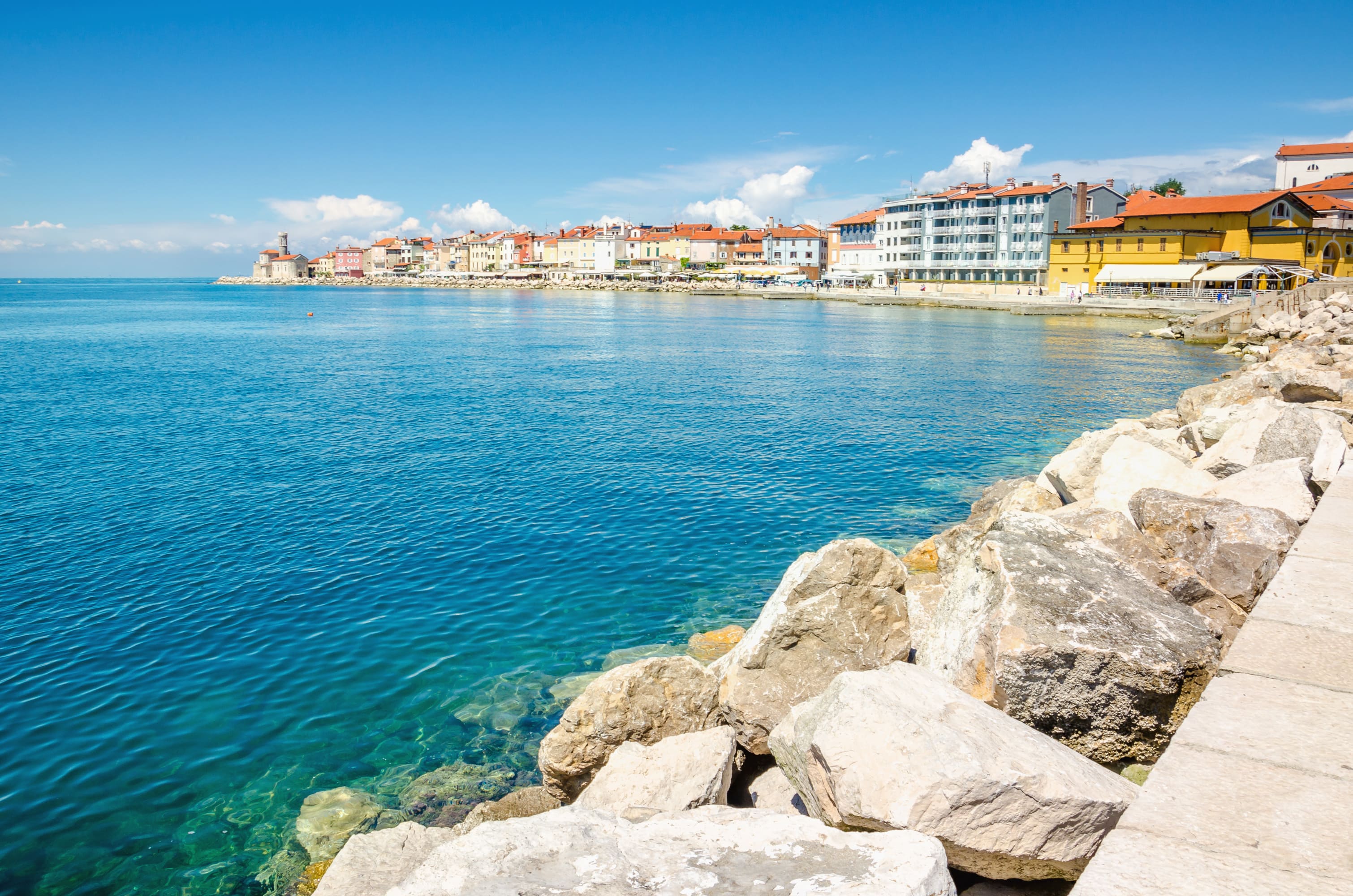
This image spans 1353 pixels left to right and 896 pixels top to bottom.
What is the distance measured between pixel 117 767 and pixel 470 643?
14.7ft

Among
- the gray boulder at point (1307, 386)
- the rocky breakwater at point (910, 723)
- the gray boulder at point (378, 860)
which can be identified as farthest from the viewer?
Answer: the gray boulder at point (1307, 386)

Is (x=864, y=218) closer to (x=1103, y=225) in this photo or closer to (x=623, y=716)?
(x=1103, y=225)

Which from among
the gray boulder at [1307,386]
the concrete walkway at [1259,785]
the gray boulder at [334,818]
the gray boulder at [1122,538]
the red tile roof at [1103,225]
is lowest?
the gray boulder at [334,818]

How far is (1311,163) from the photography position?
11725 cm

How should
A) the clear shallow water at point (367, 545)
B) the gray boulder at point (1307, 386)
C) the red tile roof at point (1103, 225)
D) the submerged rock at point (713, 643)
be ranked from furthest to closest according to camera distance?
the red tile roof at point (1103, 225)
the gray boulder at point (1307, 386)
the submerged rock at point (713, 643)
the clear shallow water at point (367, 545)

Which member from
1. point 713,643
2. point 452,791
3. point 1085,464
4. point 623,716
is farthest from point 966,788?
point 1085,464

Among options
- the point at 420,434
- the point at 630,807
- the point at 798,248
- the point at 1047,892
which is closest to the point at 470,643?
the point at 630,807

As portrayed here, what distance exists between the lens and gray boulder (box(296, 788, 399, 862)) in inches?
331

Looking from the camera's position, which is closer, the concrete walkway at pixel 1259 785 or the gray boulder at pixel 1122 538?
the concrete walkway at pixel 1259 785

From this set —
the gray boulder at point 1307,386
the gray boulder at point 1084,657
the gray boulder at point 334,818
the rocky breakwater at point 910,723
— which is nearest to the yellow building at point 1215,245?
the gray boulder at point 1307,386

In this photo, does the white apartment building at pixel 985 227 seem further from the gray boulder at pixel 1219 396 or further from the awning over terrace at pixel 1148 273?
the gray boulder at pixel 1219 396

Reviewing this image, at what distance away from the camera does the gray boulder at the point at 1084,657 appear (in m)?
6.34

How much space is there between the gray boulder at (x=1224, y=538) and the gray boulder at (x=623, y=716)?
500cm

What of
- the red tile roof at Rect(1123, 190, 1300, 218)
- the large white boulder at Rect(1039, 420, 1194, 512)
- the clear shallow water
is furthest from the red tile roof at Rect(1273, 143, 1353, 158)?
the large white boulder at Rect(1039, 420, 1194, 512)
